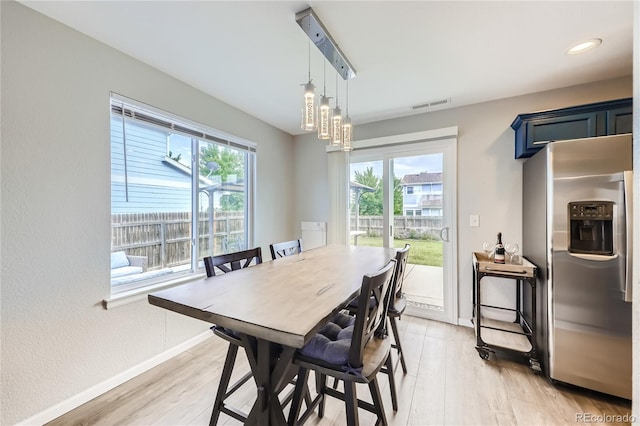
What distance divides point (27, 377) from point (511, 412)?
2.93 metres

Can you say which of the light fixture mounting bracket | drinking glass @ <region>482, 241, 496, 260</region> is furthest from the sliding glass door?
the light fixture mounting bracket

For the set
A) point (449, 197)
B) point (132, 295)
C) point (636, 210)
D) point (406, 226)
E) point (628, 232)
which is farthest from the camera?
point (406, 226)

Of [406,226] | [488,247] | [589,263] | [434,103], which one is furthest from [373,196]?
[589,263]

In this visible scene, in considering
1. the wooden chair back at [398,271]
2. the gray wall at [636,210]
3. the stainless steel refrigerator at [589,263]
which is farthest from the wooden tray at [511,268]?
the gray wall at [636,210]

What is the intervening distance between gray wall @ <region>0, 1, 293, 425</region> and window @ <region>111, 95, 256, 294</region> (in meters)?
0.13

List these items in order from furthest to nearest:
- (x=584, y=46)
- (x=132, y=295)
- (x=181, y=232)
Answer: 1. (x=181, y=232)
2. (x=132, y=295)
3. (x=584, y=46)

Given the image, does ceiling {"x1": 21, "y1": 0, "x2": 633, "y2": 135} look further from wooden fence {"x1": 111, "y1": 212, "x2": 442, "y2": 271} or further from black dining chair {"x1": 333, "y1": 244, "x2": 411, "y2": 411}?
black dining chair {"x1": 333, "y1": 244, "x2": 411, "y2": 411}

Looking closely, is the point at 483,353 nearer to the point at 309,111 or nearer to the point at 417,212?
the point at 417,212

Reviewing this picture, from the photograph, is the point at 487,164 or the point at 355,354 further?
the point at 487,164

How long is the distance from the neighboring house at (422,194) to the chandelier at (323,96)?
4.56ft

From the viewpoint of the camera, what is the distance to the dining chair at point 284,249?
224 centimetres

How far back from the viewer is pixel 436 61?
2.03 m

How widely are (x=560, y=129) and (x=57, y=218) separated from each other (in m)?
3.81

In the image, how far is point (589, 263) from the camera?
5.56 ft
